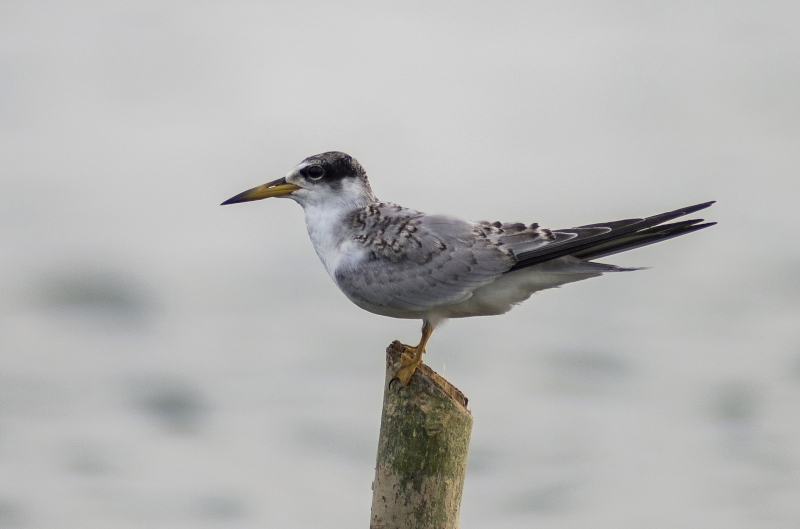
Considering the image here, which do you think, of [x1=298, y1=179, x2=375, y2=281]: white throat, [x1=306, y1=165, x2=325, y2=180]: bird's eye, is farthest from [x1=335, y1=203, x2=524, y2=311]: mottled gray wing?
[x1=306, y1=165, x2=325, y2=180]: bird's eye

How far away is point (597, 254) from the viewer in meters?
5.09

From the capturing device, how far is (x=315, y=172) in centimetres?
579

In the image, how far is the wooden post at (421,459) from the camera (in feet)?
15.0

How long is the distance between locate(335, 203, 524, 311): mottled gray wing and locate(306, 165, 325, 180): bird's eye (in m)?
0.58

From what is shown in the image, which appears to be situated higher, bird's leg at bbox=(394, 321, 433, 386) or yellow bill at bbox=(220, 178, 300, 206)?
yellow bill at bbox=(220, 178, 300, 206)

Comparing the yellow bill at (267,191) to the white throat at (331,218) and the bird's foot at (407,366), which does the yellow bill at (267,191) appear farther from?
the bird's foot at (407,366)

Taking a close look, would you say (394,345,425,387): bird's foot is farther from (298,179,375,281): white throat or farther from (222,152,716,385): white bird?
(298,179,375,281): white throat

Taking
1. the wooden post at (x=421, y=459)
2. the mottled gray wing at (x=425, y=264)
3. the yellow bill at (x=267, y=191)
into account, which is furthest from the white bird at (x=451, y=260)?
the yellow bill at (x=267, y=191)

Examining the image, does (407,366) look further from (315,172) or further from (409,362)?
(315,172)

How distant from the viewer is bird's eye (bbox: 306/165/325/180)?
5.77m

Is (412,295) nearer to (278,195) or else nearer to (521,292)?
(521,292)

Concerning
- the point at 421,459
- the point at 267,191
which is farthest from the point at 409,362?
the point at 267,191

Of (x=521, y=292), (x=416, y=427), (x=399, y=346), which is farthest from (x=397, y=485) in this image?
(x=521, y=292)

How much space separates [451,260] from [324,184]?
3.48 ft
